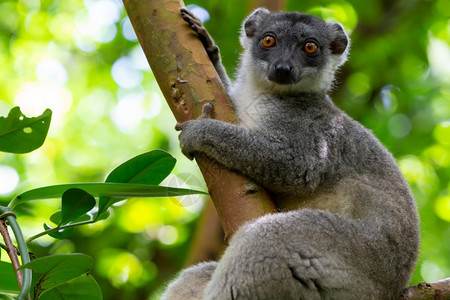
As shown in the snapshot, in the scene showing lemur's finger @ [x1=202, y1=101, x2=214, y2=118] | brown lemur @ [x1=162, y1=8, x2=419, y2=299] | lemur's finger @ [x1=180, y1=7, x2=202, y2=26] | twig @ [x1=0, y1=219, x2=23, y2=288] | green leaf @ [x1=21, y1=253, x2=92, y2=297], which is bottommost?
brown lemur @ [x1=162, y1=8, x2=419, y2=299]

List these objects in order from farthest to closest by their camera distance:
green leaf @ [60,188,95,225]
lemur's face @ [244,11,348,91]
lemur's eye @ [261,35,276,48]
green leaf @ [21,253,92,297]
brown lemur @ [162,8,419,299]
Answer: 1. lemur's eye @ [261,35,276,48]
2. lemur's face @ [244,11,348,91]
3. brown lemur @ [162,8,419,299]
4. green leaf @ [60,188,95,225]
5. green leaf @ [21,253,92,297]

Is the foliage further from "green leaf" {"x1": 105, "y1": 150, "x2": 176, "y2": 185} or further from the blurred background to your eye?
the blurred background

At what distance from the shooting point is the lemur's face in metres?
6.38

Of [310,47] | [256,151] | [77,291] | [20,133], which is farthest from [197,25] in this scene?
[77,291]

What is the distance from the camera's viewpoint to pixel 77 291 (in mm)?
3416

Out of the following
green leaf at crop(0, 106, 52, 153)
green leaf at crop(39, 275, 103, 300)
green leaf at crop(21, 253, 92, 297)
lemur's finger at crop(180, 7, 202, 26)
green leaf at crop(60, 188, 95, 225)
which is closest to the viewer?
green leaf at crop(21, 253, 92, 297)

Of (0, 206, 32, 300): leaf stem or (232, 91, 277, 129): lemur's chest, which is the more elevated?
(0, 206, 32, 300): leaf stem

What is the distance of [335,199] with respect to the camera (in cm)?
549

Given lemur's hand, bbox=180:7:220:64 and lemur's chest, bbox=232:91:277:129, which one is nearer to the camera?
lemur's hand, bbox=180:7:220:64

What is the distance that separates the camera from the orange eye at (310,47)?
6.71m

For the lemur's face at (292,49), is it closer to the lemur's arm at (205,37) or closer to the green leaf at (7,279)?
the lemur's arm at (205,37)

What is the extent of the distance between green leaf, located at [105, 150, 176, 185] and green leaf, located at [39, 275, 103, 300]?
30.1 inches

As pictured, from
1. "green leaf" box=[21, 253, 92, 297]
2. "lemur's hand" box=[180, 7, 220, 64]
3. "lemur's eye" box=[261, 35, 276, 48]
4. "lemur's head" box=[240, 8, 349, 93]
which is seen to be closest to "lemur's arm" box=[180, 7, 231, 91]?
"lemur's hand" box=[180, 7, 220, 64]

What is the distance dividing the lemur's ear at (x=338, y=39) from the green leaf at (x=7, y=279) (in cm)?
510
